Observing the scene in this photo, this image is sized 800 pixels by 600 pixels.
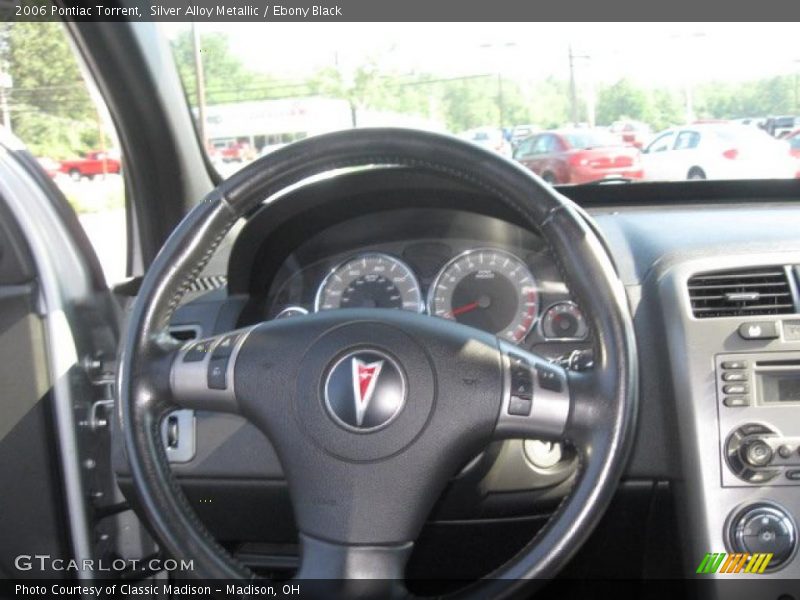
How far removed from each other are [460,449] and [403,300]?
2.80 feet

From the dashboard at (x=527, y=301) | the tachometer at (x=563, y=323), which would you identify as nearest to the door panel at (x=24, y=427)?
the dashboard at (x=527, y=301)

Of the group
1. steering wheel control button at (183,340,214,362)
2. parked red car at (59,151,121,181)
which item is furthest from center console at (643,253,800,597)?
parked red car at (59,151,121,181)

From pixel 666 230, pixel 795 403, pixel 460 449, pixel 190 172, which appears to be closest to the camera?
pixel 460 449

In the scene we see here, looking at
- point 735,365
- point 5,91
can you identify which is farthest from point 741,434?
point 5,91

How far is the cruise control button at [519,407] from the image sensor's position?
67.9 inches

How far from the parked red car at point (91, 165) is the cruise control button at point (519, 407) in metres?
1.75

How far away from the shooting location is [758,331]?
218 cm

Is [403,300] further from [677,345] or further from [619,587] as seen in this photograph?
[619,587]

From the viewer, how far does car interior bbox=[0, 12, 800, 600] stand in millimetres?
1739

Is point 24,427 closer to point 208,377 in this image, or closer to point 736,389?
point 208,377

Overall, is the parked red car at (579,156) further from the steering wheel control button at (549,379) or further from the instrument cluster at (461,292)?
the steering wheel control button at (549,379)

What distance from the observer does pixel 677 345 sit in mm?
2227

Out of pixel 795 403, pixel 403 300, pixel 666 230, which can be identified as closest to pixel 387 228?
pixel 403 300

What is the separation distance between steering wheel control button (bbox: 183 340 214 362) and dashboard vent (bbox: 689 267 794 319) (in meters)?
1.07
